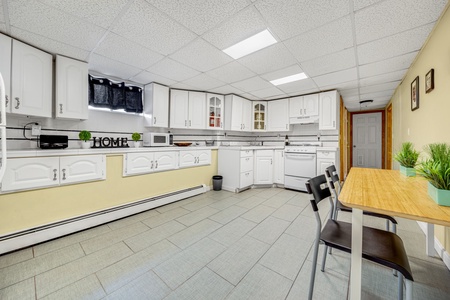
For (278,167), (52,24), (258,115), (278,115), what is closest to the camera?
(52,24)

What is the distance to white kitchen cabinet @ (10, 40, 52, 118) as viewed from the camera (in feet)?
6.81

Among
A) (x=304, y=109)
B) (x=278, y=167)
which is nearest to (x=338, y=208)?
(x=278, y=167)

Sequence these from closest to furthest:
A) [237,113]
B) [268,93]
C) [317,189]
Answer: [317,189] < [268,93] < [237,113]

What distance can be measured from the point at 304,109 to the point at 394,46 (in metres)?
2.24

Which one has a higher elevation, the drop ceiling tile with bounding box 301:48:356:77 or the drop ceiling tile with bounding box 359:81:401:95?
the drop ceiling tile with bounding box 359:81:401:95

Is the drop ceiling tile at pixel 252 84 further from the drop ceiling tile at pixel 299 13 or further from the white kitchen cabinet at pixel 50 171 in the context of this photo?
the white kitchen cabinet at pixel 50 171

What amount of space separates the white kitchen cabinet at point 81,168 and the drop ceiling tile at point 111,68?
1.43 metres

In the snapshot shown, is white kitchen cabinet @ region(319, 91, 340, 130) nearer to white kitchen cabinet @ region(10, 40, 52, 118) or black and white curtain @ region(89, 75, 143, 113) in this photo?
Answer: black and white curtain @ region(89, 75, 143, 113)

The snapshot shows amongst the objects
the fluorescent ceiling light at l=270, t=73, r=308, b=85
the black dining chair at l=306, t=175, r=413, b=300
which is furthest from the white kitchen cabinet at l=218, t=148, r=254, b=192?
the black dining chair at l=306, t=175, r=413, b=300

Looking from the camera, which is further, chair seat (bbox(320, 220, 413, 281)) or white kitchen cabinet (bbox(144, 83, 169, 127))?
white kitchen cabinet (bbox(144, 83, 169, 127))

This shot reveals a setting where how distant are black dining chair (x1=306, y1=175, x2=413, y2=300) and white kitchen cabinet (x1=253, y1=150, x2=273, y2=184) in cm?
286

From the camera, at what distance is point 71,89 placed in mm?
2578

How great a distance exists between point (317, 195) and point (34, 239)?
116 inches

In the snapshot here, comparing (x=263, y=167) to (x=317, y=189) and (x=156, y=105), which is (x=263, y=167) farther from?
(x=317, y=189)
